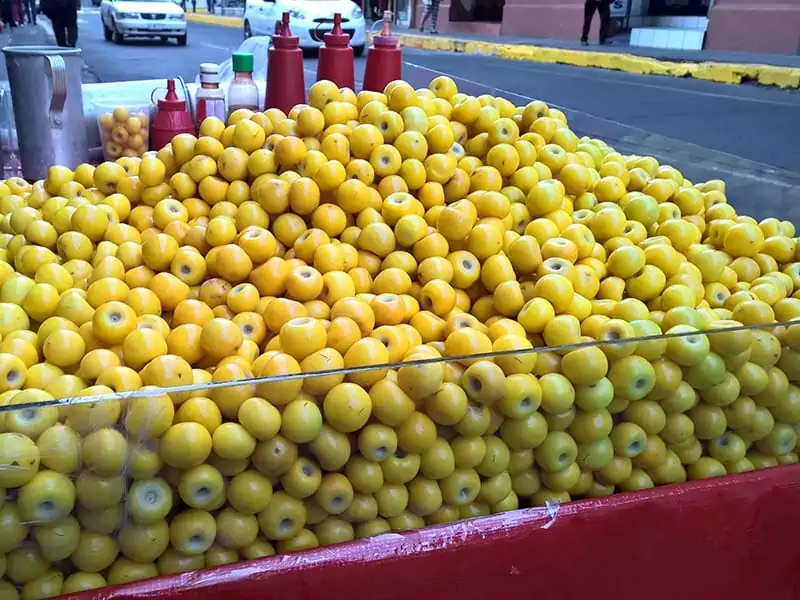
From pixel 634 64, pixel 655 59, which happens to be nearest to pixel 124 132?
pixel 634 64

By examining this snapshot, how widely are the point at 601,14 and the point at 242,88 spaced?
12698 millimetres

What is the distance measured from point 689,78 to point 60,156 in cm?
960

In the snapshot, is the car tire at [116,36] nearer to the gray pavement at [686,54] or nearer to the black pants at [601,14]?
the gray pavement at [686,54]

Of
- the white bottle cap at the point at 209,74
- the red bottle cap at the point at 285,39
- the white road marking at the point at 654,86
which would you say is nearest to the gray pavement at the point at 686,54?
the white road marking at the point at 654,86

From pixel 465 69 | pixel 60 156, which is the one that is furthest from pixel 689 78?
pixel 60 156

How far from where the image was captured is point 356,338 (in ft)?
4.55

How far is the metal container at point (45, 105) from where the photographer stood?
2.48 meters

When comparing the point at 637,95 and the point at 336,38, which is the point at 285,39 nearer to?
the point at 336,38

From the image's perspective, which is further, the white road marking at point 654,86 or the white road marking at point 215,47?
the white road marking at point 215,47

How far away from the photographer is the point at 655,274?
1695mm

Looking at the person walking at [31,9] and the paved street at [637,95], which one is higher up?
the person walking at [31,9]

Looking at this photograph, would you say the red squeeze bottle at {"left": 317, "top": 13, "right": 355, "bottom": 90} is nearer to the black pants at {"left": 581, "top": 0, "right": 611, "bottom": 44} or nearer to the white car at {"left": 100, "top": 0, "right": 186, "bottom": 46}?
the black pants at {"left": 581, "top": 0, "right": 611, "bottom": 44}

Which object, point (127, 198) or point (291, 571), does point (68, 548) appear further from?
point (127, 198)

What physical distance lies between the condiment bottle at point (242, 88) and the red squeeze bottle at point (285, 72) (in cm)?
11
